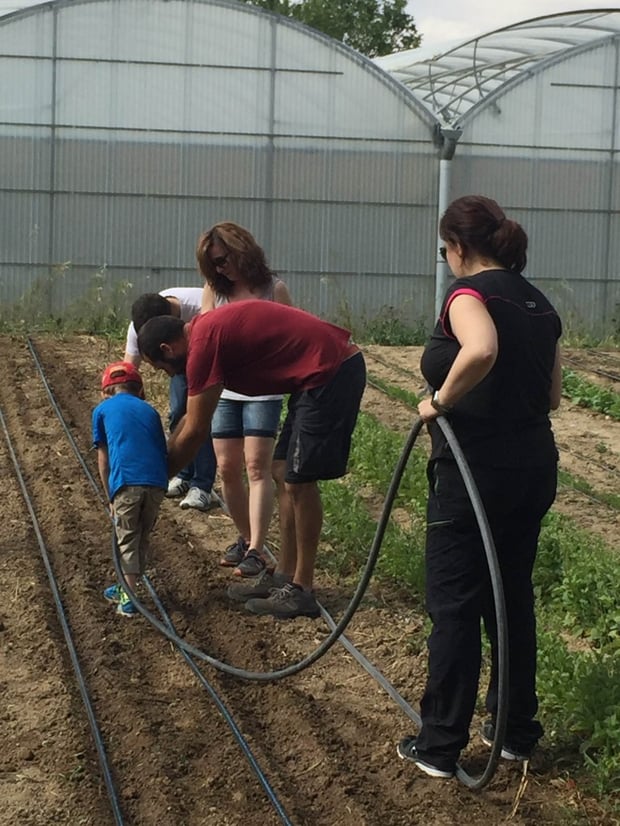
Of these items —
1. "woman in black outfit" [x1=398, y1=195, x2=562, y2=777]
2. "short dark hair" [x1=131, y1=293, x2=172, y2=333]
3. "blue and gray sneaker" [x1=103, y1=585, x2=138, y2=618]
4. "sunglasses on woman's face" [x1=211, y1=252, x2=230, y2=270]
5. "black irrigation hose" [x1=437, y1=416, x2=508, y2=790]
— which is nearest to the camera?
"black irrigation hose" [x1=437, y1=416, x2=508, y2=790]

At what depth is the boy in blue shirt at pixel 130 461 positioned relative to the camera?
5.52m

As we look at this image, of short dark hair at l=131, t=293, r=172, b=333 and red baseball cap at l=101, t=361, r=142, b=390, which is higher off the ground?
short dark hair at l=131, t=293, r=172, b=333

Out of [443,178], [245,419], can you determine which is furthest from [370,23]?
[245,419]

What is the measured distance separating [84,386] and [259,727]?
774cm

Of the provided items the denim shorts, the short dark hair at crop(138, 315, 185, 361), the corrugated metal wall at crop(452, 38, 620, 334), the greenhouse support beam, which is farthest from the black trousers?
the corrugated metal wall at crop(452, 38, 620, 334)

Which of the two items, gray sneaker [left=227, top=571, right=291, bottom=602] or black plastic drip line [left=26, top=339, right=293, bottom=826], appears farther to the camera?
gray sneaker [left=227, top=571, right=291, bottom=602]

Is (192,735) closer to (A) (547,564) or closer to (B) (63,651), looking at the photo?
(B) (63,651)

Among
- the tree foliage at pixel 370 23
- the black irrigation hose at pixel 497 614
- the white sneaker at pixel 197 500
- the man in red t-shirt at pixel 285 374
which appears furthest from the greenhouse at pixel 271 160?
the tree foliage at pixel 370 23

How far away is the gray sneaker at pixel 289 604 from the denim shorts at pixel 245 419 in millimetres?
746

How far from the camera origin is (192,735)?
14.7 ft

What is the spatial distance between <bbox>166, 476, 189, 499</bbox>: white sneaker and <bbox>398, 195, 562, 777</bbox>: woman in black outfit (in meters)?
4.10

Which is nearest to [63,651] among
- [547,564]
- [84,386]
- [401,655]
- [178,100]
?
[401,655]

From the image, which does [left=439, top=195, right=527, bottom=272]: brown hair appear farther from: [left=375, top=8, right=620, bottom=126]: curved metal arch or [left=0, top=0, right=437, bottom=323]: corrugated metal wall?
[left=375, top=8, right=620, bottom=126]: curved metal arch

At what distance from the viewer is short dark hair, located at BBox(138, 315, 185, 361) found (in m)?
5.08
